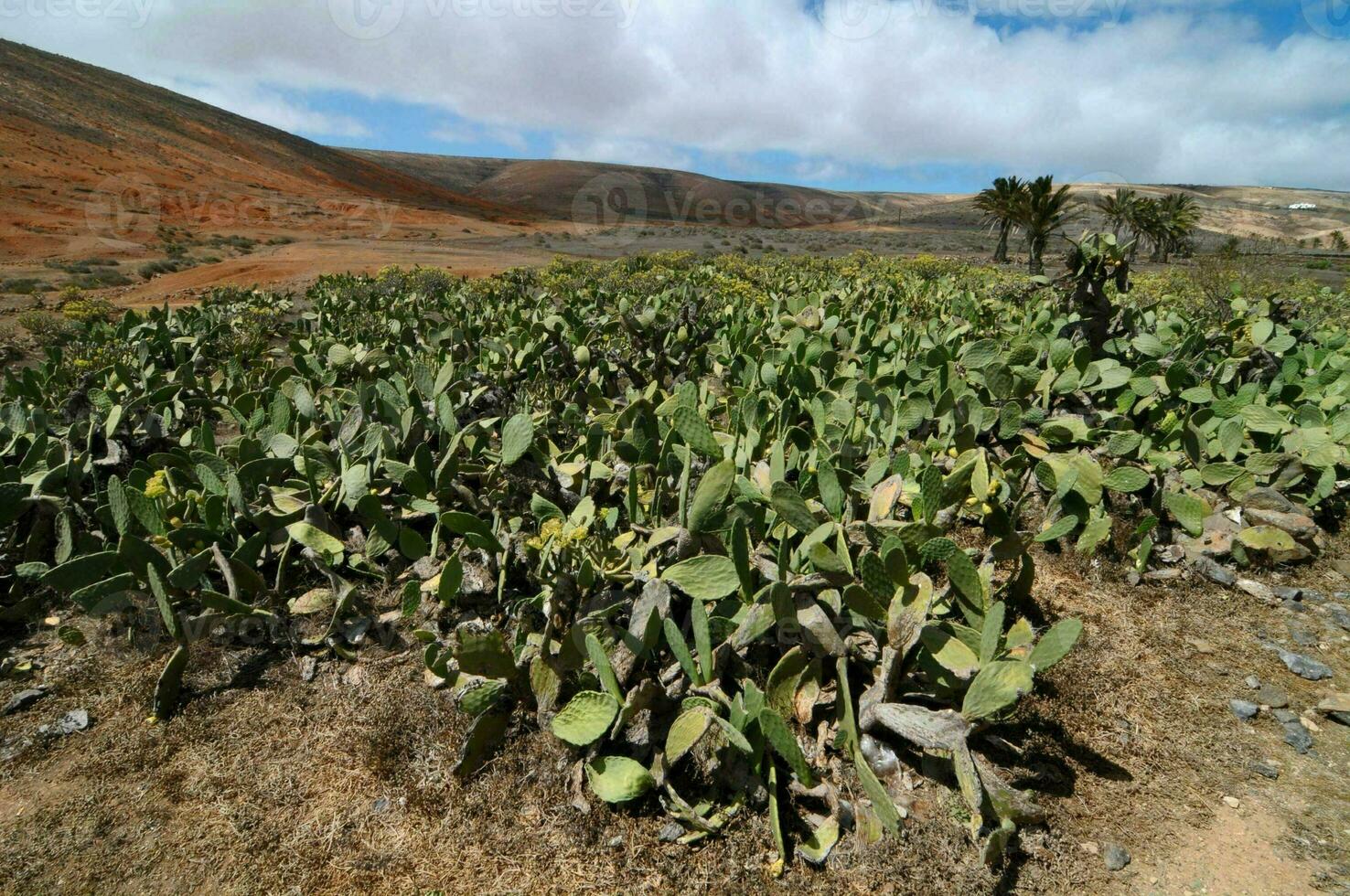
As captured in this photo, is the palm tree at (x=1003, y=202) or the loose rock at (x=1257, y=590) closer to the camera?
the loose rock at (x=1257, y=590)

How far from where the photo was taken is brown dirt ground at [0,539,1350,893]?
1.89 m

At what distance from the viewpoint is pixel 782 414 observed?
11.7ft

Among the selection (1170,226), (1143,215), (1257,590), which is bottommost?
(1257,590)

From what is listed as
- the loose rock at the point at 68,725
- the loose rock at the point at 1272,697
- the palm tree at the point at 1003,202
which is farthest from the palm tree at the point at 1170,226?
the loose rock at the point at 68,725

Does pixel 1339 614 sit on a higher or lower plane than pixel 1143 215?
lower

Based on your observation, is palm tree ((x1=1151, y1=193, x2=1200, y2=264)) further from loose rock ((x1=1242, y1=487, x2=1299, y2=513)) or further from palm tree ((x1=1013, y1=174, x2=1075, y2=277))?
loose rock ((x1=1242, y1=487, x2=1299, y2=513))

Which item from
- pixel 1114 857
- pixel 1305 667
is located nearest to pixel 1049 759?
pixel 1114 857

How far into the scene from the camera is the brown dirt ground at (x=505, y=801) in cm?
189

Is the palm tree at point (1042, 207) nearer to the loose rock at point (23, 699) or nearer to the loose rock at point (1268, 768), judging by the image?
the loose rock at point (1268, 768)

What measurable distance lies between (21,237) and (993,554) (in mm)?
30298

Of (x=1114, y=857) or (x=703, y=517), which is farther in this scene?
(x=703, y=517)

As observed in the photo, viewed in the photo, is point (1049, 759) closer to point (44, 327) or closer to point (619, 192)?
point (44, 327)

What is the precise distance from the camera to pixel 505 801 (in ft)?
6.92

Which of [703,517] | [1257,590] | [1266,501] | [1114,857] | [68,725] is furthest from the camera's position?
[1266,501]
